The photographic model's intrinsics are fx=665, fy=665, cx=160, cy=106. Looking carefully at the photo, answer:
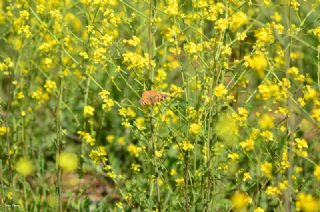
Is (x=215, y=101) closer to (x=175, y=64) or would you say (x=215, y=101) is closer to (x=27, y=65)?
(x=175, y=64)

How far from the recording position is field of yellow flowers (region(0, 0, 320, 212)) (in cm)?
330

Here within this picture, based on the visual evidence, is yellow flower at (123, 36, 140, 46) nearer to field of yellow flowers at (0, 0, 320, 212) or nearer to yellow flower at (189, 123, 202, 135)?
field of yellow flowers at (0, 0, 320, 212)

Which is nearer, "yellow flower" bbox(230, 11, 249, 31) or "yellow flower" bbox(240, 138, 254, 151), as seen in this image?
"yellow flower" bbox(230, 11, 249, 31)

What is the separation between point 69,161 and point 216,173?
1.01 metres

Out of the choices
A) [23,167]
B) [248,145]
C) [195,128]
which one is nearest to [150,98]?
[195,128]

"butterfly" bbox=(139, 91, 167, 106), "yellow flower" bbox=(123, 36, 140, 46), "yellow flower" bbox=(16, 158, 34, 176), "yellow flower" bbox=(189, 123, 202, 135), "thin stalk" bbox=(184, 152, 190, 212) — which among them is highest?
"yellow flower" bbox=(123, 36, 140, 46)

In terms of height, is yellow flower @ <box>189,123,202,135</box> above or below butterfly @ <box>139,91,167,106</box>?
below

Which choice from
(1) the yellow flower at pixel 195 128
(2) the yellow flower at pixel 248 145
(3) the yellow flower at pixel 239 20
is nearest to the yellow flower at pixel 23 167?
(1) the yellow flower at pixel 195 128

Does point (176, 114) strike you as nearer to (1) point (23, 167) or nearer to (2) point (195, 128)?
(2) point (195, 128)

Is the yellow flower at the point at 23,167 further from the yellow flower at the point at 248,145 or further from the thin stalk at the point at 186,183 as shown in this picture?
the yellow flower at the point at 248,145

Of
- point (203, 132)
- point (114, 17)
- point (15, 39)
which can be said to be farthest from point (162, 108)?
point (15, 39)

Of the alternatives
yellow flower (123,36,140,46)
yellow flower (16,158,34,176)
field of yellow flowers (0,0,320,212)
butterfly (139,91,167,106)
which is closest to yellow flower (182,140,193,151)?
field of yellow flowers (0,0,320,212)

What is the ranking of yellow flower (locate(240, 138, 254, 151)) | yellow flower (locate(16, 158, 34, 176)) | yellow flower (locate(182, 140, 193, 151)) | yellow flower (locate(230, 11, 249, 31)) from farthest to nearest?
yellow flower (locate(16, 158, 34, 176)) → yellow flower (locate(182, 140, 193, 151)) → yellow flower (locate(240, 138, 254, 151)) → yellow flower (locate(230, 11, 249, 31))

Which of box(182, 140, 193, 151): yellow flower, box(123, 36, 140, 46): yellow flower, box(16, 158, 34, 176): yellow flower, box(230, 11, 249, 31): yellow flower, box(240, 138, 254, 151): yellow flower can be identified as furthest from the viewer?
box(16, 158, 34, 176): yellow flower
